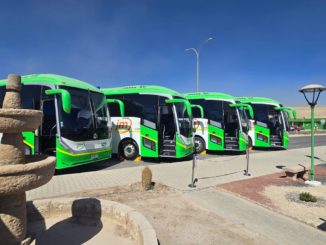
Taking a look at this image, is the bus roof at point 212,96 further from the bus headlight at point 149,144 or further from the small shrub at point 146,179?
the small shrub at point 146,179

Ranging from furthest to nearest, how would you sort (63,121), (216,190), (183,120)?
(183,120), (63,121), (216,190)

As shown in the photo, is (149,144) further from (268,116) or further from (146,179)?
(268,116)

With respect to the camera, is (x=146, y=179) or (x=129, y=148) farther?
(x=129, y=148)

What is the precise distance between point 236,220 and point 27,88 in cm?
786

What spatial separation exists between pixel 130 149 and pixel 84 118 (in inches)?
144

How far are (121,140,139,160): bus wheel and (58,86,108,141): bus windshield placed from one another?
2.16 m

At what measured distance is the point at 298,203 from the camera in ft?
20.4

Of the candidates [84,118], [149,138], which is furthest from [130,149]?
[84,118]

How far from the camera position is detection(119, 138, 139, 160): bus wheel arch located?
12.6m

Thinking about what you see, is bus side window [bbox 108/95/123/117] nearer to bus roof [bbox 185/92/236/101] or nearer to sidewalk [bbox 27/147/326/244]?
sidewalk [bbox 27/147/326/244]

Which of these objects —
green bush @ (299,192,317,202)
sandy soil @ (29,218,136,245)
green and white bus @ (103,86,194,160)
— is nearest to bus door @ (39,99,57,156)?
green and white bus @ (103,86,194,160)

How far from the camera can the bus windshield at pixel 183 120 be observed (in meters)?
12.2

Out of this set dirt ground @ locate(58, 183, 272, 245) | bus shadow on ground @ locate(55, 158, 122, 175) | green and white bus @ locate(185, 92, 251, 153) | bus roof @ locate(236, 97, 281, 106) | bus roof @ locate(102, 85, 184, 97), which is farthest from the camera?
bus roof @ locate(236, 97, 281, 106)

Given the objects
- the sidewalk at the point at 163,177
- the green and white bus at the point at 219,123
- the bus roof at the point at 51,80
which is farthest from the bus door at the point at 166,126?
the bus roof at the point at 51,80
